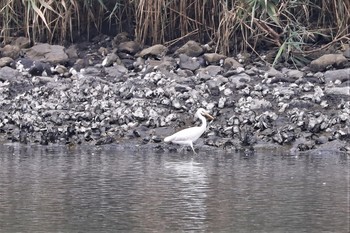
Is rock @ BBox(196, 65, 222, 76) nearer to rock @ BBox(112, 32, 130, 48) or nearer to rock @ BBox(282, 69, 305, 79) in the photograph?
rock @ BBox(282, 69, 305, 79)

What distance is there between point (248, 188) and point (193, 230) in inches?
96.2

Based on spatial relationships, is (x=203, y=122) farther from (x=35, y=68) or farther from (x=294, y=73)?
(x=35, y=68)

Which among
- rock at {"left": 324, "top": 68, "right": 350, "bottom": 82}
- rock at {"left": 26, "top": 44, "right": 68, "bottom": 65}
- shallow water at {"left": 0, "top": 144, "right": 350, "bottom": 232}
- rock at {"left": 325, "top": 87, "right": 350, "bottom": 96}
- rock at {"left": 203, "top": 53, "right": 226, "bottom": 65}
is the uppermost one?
rock at {"left": 26, "top": 44, "right": 68, "bottom": 65}

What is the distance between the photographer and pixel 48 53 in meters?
20.5

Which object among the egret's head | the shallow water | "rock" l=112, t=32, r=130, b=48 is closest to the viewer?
the shallow water

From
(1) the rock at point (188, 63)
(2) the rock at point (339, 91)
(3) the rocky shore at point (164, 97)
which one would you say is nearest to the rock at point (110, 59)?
(3) the rocky shore at point (164, 97)

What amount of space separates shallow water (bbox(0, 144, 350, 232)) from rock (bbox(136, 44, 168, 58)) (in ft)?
14.4

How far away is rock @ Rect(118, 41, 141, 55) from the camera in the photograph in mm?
20594

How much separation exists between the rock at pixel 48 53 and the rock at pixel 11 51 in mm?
192

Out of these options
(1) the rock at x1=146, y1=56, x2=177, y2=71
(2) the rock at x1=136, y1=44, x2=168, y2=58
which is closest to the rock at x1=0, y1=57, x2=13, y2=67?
(2) the rock at x1=136, y1=44, x2=168, y2=58

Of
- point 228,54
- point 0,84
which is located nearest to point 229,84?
point 228,54

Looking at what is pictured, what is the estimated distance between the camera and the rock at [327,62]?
18.9 m

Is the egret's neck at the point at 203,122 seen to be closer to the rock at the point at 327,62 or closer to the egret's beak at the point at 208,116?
the egret's beak at the point at 208,116

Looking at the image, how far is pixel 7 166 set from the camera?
47.2ft
